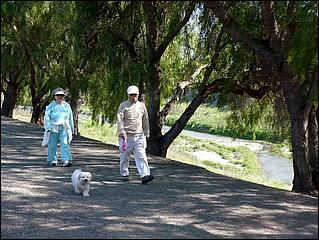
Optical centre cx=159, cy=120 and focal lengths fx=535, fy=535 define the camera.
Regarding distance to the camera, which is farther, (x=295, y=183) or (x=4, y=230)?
(x=295, y=183)

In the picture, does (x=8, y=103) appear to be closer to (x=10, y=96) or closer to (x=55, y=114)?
(x=10, y=96)

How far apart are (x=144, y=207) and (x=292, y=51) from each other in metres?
3.66

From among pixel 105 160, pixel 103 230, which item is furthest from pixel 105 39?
pixel 103 230

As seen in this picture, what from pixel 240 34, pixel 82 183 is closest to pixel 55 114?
pixel 82 183

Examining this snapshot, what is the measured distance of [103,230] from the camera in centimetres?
639

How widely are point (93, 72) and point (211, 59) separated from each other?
4.03 m

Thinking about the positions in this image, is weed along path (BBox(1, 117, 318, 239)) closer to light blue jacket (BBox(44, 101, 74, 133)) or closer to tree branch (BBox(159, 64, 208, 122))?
light blue jacket (BBox(44, 101, 74, 133))

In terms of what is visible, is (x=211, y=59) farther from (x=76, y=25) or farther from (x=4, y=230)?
(x=4, y=230)

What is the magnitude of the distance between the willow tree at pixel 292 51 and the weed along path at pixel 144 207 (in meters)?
1.20

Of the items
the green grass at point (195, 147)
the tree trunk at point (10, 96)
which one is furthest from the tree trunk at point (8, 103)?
the green grass at point (195, 147)

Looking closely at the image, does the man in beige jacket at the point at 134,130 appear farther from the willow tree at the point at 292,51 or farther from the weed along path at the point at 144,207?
the willow tree at the point at 292,51

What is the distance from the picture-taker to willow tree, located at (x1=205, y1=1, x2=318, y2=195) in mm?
8711

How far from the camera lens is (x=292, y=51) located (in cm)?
900

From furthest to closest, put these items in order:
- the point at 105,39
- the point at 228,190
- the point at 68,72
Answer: the point at 68,72, the point at 105,39, the point at 228,190
